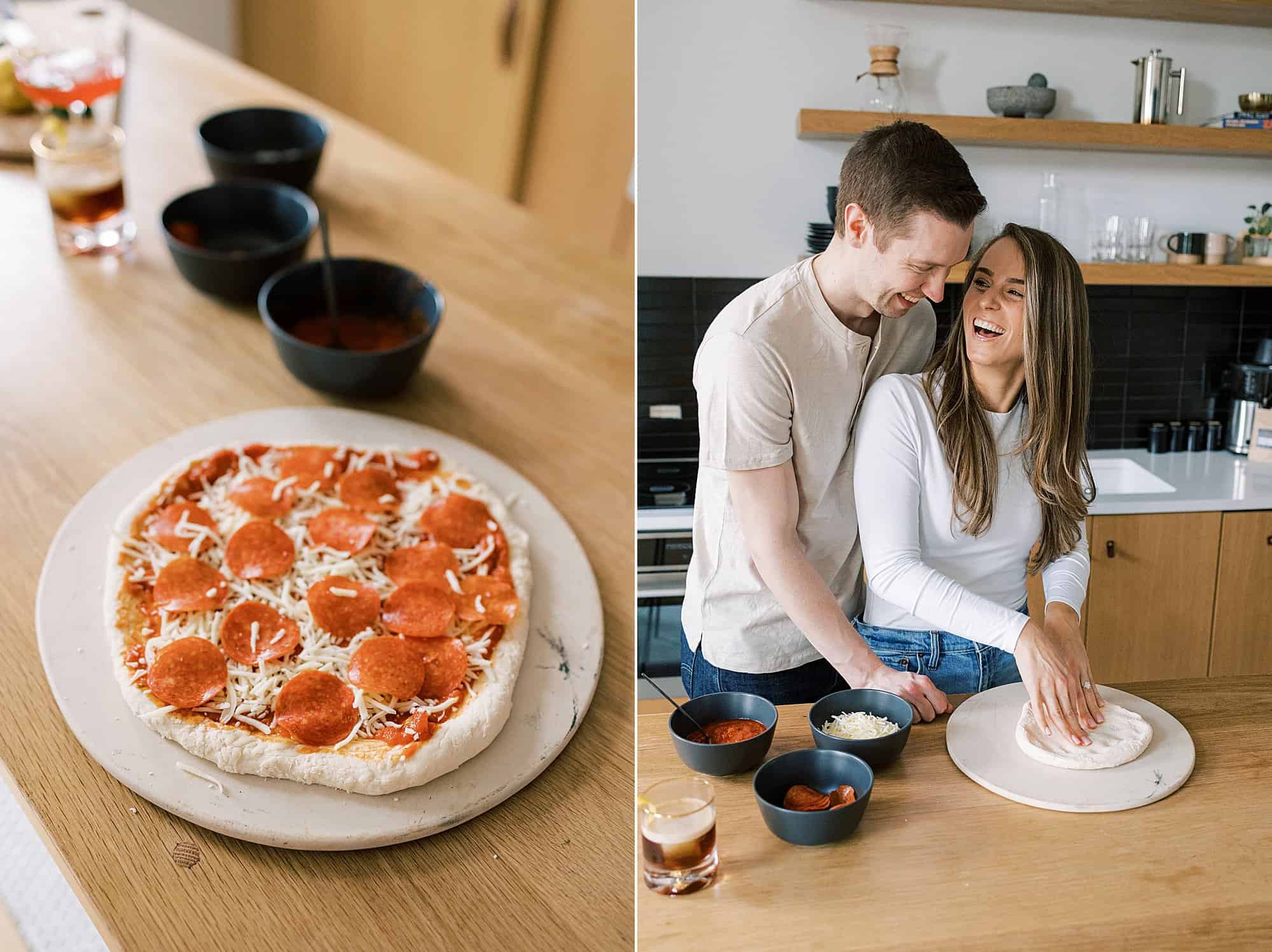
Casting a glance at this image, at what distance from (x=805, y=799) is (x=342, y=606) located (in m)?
0.56

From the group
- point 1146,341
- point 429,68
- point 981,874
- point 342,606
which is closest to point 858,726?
point 981,874

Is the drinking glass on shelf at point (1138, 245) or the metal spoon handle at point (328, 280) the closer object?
the drinking glass on shelf at point (1138, 245)

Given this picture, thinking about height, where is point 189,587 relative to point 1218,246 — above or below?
below

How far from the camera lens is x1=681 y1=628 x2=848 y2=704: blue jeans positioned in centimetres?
81

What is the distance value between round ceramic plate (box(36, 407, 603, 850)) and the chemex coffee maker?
62 centimetres

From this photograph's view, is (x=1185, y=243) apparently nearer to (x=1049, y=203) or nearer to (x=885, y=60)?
(x=1049, y=203)

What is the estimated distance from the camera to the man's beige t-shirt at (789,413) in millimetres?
733

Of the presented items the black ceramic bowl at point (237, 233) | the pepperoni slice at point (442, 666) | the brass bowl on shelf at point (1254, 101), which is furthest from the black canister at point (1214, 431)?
the black ceramic bowl at point (237, 233)

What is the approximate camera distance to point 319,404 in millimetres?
1493

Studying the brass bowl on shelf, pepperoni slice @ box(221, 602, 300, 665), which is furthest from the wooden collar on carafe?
pepperoni slice @ box(221, 602, 300, 665)

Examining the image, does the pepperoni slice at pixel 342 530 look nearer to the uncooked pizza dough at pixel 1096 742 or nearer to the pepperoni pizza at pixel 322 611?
the pepperoni pizza at pixel 322 611

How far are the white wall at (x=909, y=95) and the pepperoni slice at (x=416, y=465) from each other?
682mm

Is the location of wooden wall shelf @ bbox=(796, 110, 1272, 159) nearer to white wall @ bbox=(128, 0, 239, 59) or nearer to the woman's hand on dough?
the woman's hand on dough

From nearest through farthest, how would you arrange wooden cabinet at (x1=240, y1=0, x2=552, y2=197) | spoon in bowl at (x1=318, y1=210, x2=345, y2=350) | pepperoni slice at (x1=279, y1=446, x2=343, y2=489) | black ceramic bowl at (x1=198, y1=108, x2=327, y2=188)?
1. pepperoni slice at (x1=279, y1=446, x2=343, y2=489)
2. spoon in bowl at (x1=318, y1=210, x2=345, y2=350)
3. black ceramic bowl at (x1=198, y1=108, x2=327, y2=188)
4. wooden cabinet at (x1=240, y1=0, x2=552, y2=197)
